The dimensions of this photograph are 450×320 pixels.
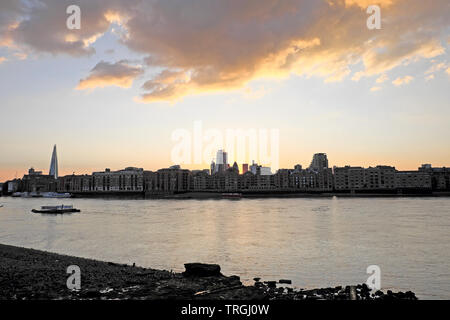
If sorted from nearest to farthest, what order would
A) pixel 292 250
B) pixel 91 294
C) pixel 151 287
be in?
pixel 91 294 < pixel 151 287 < pixel 292 250

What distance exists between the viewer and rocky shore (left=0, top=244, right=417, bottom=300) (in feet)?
43.6

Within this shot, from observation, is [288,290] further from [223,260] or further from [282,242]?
[282,242]

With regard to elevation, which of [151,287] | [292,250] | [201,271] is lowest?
[292,250]

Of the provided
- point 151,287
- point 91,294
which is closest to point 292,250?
point 151,287

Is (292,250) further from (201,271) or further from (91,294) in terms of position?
(91,294)

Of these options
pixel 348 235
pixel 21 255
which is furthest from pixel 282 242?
pixel 21 255

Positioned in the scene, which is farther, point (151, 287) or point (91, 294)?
point (151, 287)

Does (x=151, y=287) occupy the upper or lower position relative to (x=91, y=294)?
lower

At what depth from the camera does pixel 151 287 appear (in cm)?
1465

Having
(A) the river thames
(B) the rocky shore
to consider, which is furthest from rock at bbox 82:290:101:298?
(A) the river thames

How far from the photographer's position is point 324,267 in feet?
73.3

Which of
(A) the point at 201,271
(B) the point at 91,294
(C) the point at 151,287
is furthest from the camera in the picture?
(A) the point at 201,271
